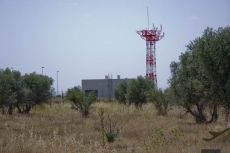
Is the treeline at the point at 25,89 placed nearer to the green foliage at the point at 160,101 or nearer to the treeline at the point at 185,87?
the treeline at the point at 185,87

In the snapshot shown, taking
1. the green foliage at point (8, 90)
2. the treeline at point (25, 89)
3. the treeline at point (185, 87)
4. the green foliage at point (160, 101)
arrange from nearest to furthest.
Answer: the treeline at point (185, 87), the green foliage at point (8, 90), the green foliage at point (160, 101), the treeline at point (25, 89)

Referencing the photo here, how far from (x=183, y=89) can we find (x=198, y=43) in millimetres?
11949

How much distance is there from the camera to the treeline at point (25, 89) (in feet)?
142

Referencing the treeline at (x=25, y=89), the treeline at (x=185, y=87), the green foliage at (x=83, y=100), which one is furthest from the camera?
the treeline at (x=25, y=89)

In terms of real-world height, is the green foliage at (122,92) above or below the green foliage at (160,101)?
above

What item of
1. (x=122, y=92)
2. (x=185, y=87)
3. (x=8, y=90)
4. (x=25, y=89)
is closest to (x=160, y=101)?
(x=185, y=87)

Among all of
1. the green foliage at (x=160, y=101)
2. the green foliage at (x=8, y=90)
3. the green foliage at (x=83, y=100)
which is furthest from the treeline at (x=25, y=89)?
the green foliage at (x=160, y=101)

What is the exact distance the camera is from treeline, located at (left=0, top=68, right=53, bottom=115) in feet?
142

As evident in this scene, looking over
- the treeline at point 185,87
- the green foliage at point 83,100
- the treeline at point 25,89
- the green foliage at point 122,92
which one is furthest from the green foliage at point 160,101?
the green foliage at point 122,92

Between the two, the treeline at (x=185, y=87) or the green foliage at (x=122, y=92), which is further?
the green foliage at (x=122, y=92)

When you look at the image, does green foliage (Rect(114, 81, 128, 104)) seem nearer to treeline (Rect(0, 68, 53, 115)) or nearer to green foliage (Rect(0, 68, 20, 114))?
treeline (Rect(0, 68, 53, 115))

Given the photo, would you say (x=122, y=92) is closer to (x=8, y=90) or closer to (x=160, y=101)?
(x=160, y=101)

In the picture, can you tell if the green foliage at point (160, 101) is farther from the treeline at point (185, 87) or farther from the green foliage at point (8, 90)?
the green foliage at point (8, 90)

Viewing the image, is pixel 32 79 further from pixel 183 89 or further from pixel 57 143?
pixel 57 143
